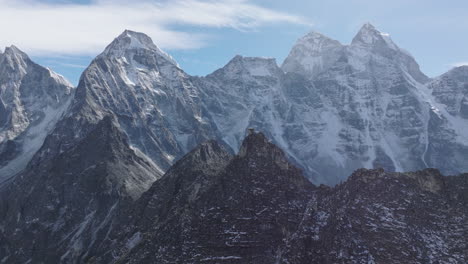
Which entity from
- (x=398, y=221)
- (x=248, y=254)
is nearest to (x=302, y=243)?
(x=248, y=254)

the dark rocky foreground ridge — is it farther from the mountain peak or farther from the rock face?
the mountain peak

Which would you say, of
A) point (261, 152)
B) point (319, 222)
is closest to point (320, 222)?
point (319, 222)

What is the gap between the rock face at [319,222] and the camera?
94750mm

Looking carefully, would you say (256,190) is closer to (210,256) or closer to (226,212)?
(226,212)

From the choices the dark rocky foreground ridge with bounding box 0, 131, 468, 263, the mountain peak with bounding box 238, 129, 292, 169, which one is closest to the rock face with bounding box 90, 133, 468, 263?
the dark rocky foreground ridge with bounding box 0, 131, 468, 263

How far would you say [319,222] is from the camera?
103 metres

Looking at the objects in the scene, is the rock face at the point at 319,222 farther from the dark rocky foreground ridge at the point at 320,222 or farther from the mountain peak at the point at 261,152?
the mountain peak at the point at 261,152

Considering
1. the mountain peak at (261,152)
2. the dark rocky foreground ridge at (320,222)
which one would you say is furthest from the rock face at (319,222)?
the mountain peak at (261,152)

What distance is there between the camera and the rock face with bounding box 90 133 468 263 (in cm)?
9475

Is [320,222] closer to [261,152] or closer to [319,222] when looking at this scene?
[319,222]

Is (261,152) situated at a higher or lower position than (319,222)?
higher

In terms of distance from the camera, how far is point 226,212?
108875 mm

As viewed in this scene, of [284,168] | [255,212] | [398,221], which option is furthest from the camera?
[284,168]

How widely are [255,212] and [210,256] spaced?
38.9 ft
